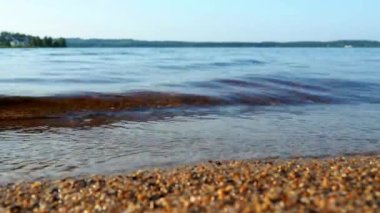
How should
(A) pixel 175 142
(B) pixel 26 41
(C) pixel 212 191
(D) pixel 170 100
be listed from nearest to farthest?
(C) pixel 212 191, (A) pixel 175 142, (D) pixel 170 100, (B) pixel 26 41

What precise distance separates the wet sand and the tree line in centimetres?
15010

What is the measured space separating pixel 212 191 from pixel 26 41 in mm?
165964

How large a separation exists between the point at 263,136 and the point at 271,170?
5139mm

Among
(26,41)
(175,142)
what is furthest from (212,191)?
(26,41)

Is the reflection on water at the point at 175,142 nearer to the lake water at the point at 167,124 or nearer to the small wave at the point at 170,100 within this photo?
the lake water at the point at 167,124

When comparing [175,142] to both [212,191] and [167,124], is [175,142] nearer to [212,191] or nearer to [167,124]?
[167,124]

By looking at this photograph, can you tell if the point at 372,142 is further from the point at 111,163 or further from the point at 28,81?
the point at 28,81

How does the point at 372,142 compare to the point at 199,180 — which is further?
the point at 372,142

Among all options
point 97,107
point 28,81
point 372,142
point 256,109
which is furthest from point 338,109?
point 28,81

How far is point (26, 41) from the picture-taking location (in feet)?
531

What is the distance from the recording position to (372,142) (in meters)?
12.8

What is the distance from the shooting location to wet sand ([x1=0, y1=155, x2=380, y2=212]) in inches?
228

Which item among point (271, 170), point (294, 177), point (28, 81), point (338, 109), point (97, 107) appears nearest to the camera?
point (294, 177)

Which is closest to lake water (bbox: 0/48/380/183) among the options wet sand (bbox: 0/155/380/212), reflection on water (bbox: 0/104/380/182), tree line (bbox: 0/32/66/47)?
reflection on water (bbox: 0/104/380/182)
